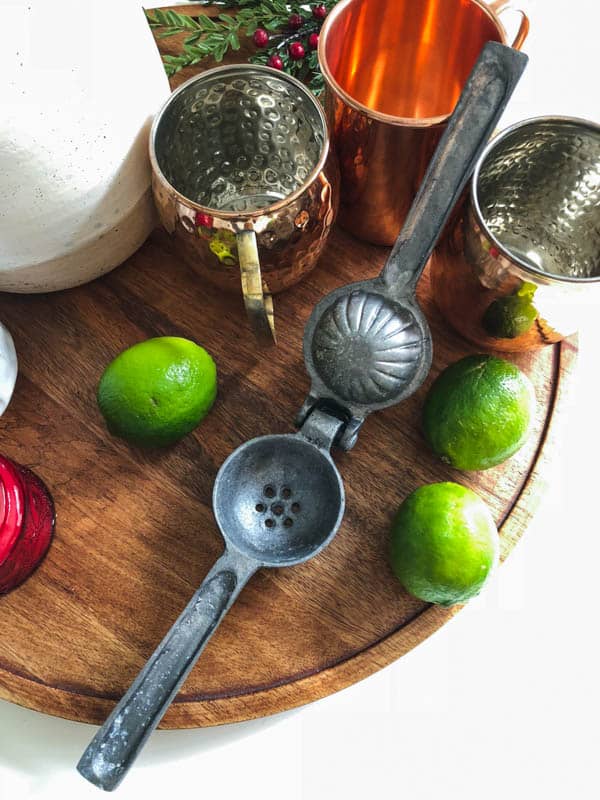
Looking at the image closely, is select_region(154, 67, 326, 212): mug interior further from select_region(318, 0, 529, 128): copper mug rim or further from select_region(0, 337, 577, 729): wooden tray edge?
select_region(0, 337, 577, 729): wooden tray edge

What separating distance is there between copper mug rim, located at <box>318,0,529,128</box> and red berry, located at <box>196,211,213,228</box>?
0.45 feet

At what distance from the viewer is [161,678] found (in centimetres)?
53

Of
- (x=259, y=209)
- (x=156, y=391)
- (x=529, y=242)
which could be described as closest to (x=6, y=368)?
(x=156, y=391)

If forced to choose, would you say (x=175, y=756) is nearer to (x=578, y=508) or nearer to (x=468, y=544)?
(x=468, y=544)

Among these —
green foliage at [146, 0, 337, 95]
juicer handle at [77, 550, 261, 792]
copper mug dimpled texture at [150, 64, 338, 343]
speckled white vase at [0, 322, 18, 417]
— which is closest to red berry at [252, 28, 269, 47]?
green foliage at [146, 0, 337, 95]

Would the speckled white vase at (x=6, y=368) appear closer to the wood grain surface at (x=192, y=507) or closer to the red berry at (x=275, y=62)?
the wood grain surface at (x=192, y=507)

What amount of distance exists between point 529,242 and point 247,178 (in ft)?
0.87

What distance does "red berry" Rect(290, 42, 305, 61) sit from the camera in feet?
2.44

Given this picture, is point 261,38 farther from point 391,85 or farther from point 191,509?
point 191,509

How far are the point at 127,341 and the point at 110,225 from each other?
11cm

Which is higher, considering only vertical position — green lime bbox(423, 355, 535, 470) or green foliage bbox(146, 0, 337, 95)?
green foliage bbox(146, 0, 337, 95)

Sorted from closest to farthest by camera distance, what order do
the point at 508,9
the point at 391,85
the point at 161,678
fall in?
the point at 161,678
the point at 508,9
the point at 391,85

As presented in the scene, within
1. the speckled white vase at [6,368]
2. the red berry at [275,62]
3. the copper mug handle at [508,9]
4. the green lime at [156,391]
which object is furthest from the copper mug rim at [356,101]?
→ the speckled white vase at [6,368]

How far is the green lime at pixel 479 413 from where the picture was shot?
590 millimetres
